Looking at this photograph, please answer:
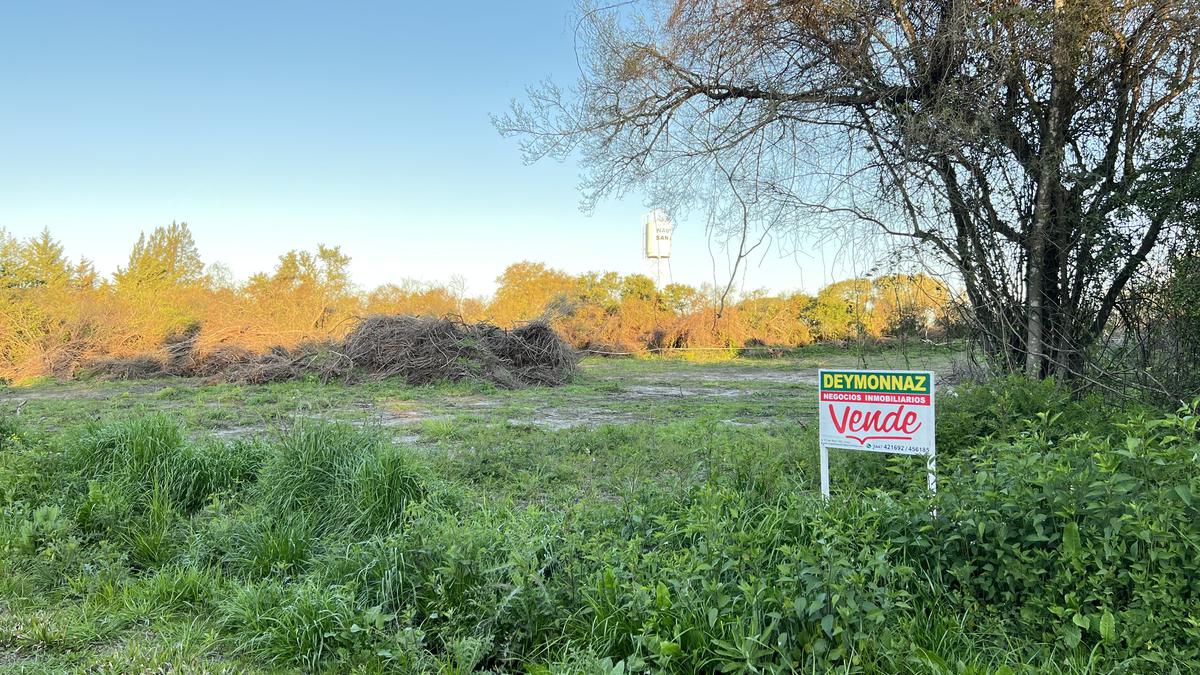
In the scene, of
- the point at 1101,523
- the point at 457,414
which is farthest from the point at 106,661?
the point at 457,414

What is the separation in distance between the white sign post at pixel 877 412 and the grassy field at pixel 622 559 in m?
0.18

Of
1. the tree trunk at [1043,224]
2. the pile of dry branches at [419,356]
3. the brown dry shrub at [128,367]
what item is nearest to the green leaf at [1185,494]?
the tree trunk at [1043,224]

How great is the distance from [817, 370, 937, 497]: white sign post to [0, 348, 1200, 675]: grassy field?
176mm

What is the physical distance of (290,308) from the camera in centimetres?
2111

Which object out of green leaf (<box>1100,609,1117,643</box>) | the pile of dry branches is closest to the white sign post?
green leaf (<box>1100,609,1117,643</box>)

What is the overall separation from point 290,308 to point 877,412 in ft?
68.5

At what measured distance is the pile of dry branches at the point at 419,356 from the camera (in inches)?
616

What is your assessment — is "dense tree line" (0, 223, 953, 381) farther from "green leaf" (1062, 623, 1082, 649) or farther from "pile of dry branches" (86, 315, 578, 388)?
"green leaf" (1062, 623, 1082, 649)

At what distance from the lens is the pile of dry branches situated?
616 inches

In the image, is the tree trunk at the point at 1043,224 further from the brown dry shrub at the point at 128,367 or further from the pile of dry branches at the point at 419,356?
the brown dry shrub at the point at 128,367

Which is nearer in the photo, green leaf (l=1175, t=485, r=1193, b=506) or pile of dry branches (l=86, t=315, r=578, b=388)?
green leaf (l=1175, t=485, r=1193, b=506)

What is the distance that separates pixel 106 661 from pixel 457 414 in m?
7.82

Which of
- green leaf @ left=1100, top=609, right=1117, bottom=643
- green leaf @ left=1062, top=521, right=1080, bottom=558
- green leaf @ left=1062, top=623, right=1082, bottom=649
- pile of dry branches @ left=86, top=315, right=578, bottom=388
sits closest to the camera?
green leaf @ left=1100, top=609, right=1117, bottom=643

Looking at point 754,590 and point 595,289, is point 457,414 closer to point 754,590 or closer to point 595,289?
point 754,590
